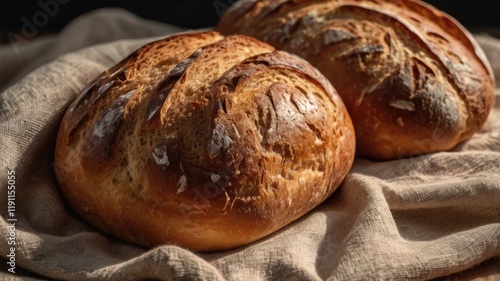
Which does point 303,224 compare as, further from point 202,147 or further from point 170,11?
point 170,11

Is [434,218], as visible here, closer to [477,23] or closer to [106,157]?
[106,157]

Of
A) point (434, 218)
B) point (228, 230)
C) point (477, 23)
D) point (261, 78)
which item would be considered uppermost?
point (261, 78)

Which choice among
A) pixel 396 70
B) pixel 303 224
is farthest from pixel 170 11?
pixel 303 224

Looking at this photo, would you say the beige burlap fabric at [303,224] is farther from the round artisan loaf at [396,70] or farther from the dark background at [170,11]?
the dark background at [170,11]

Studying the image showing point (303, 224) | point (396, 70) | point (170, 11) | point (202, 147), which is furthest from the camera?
point (170, 11)

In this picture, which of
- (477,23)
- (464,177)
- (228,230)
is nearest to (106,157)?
(228,230)

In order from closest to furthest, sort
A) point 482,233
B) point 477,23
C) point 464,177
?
point 482,233 < point 464,177 < point 477,23

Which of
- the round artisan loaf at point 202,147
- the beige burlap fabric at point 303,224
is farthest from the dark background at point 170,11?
the round artisan loaf at point 202,147
